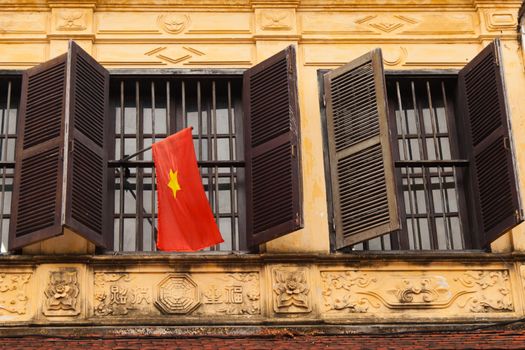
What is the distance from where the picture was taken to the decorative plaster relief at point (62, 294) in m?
11.6

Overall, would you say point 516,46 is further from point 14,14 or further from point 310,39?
point 14,14

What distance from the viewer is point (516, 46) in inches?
522

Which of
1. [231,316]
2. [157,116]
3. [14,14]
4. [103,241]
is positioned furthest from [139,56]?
[231,316]

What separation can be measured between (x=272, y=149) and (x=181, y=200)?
1.11 m

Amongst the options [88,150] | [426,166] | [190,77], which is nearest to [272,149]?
[190,77]

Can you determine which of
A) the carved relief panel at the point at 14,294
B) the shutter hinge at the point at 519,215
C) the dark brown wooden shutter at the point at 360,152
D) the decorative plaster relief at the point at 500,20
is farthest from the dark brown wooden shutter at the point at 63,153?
the decorative plaster relief at the point at 500,20

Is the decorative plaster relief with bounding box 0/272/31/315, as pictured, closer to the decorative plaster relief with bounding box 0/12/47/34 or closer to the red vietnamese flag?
the red vietnamese flag

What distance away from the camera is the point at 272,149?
Answer: 482 inches

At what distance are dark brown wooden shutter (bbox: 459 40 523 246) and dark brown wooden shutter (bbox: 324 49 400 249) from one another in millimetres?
1078

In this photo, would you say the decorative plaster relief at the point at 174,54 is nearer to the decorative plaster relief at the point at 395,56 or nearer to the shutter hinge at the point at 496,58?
the decorative plaster relief at the point at 395,56

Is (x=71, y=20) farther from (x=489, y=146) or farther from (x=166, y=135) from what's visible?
(x=489, y=146)

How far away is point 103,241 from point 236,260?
53.5 inches

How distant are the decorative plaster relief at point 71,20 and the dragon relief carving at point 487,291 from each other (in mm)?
4977

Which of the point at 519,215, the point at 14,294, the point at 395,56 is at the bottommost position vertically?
the point at 14,294
